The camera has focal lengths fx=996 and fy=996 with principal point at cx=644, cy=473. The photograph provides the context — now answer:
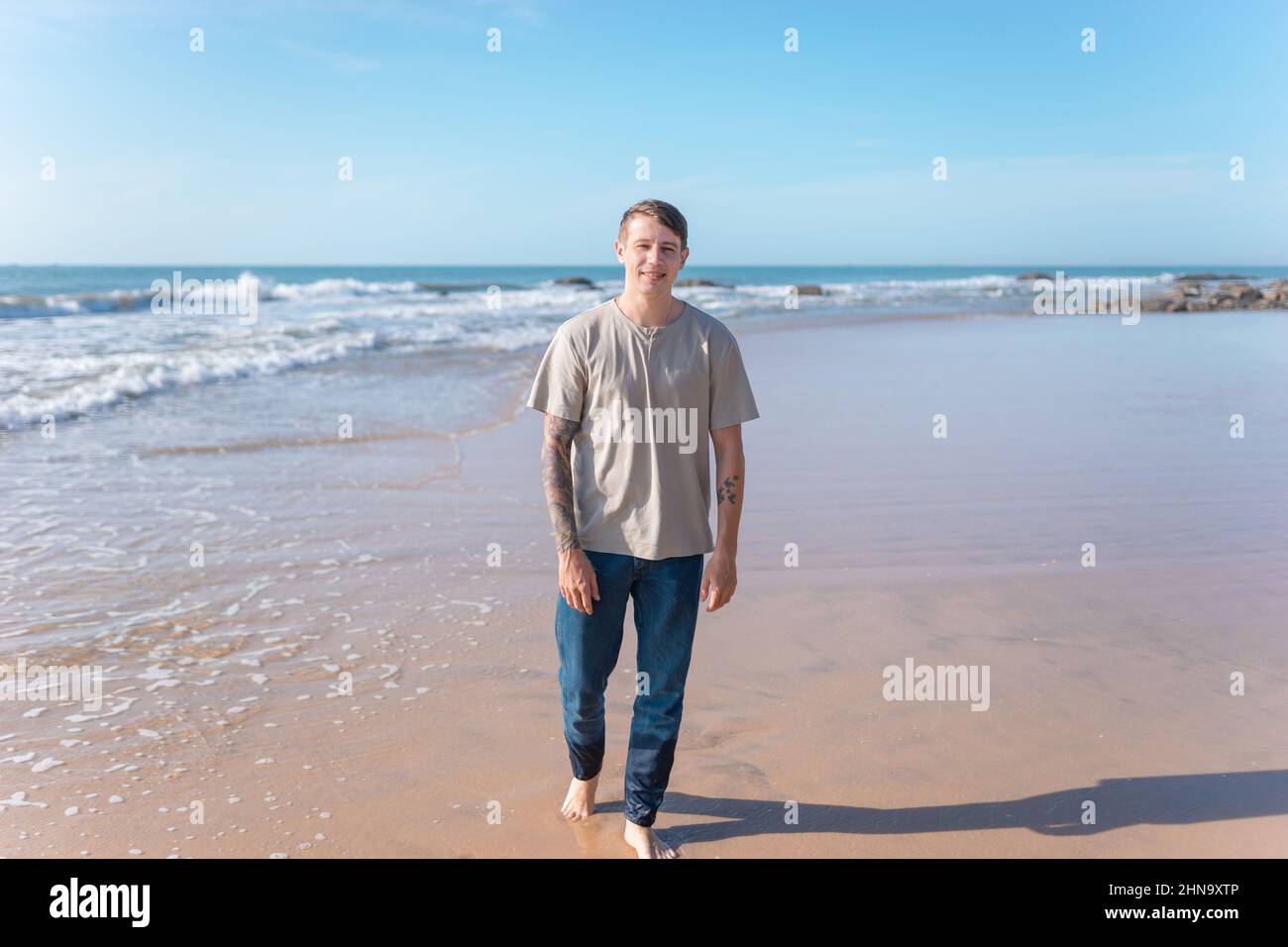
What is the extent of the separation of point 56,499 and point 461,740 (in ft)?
17.4

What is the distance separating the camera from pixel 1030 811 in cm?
352

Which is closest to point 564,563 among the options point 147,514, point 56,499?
point 147,514

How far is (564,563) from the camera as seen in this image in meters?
3.13

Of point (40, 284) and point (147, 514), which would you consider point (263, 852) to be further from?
point (40, 284)

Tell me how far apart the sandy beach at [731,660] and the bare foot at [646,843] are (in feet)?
0.29

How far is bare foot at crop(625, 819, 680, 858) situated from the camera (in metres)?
3.30

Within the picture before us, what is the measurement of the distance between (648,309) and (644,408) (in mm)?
309

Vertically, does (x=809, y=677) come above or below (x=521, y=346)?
below

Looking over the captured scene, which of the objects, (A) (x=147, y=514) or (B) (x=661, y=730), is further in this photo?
(A) (x=147, y=514)

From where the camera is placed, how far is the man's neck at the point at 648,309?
3.10 meters

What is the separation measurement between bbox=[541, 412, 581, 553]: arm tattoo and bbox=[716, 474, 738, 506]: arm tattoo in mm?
491

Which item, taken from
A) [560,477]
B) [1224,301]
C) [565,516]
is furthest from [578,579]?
[1224,301]

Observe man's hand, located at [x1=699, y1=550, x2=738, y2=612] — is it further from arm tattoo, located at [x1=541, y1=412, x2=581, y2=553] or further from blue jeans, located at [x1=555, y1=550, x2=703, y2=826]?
arm tattoo, located at [x1=541, y1=412, x2=581, y2=553]
